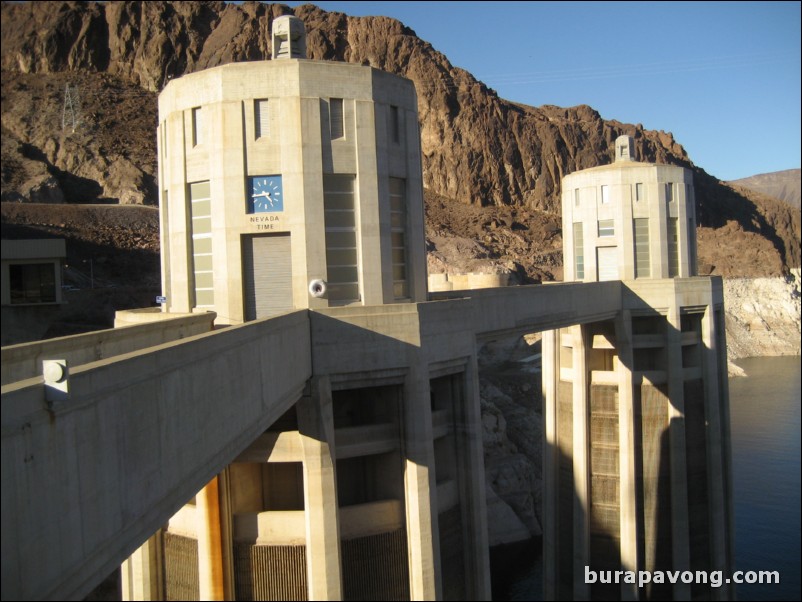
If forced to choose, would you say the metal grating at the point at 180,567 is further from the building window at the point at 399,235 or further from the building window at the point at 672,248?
the building window at the point at 672,248

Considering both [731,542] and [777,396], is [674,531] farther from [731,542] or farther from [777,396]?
[777,396]

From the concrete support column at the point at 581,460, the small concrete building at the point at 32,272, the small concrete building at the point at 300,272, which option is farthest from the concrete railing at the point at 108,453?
the small concrete building at the point at 32,272

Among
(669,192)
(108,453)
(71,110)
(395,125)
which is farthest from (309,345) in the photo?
(71,110)

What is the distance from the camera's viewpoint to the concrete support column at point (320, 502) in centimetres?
1255

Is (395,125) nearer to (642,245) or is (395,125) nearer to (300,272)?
(300,272)

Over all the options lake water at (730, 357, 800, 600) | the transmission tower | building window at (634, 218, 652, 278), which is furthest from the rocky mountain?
building window at (634, 218, 652, 278)

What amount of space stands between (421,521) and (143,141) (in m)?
115

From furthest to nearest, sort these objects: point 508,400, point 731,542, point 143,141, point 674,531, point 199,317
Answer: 1. point 143,141
2. point 508,400
3. point 731,542
4. point 674,531
5. point 199,317

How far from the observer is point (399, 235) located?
47.4ft

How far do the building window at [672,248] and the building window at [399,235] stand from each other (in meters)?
20.6

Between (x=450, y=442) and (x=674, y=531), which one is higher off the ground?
(x=450, y=442)

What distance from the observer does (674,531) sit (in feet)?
104

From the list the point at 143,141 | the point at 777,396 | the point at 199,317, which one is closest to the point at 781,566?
the point at 199,317

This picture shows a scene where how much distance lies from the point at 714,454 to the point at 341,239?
2461 cm
